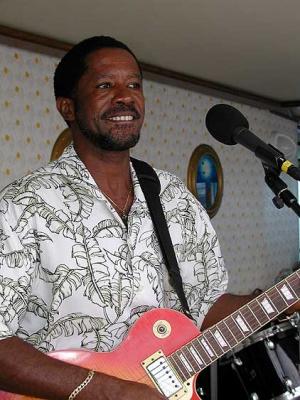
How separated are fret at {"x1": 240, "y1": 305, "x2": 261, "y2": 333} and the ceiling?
189 cm

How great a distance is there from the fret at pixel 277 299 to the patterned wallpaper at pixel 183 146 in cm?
219

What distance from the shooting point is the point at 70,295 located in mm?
1508

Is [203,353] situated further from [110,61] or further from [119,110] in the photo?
[110,61]

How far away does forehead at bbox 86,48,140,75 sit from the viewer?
164 cm

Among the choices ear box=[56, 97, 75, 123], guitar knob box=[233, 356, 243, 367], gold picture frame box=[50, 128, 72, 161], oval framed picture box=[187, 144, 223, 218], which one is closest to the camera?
ear box=[56, 97, 75, 123]

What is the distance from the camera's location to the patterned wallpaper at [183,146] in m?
3.61

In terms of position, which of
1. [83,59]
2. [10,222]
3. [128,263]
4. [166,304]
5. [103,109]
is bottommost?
[166,304]

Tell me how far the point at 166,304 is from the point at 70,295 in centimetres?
27

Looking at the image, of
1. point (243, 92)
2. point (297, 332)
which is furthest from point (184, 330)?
point (243, 92)

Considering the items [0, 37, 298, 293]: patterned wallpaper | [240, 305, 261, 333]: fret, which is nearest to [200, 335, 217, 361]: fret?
[240, 305, 261, 333]: fret

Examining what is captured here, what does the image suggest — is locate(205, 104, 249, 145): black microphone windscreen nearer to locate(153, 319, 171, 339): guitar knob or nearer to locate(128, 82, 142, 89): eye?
locate(128, 82, 142, 89): eye

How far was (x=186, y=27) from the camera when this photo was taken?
3576mm

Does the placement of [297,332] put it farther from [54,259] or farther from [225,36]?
[54,259]

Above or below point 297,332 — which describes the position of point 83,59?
above
